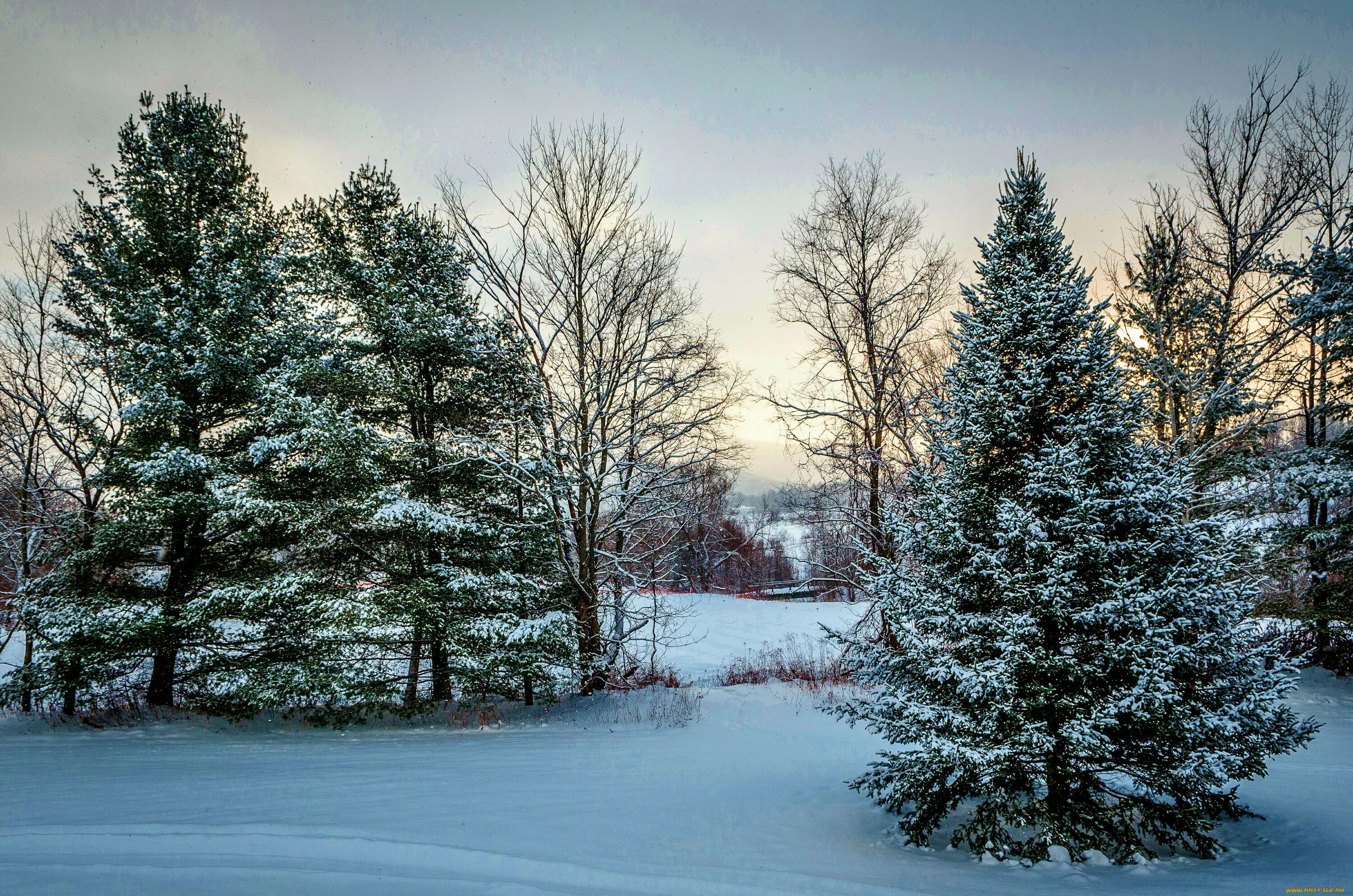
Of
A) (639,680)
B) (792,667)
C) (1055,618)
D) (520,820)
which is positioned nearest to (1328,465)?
(792,667)

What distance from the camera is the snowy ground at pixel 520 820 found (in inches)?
157

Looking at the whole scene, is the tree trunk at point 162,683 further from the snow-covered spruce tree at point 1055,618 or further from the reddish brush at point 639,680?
the snow-covered spruce tree at point 1055,618

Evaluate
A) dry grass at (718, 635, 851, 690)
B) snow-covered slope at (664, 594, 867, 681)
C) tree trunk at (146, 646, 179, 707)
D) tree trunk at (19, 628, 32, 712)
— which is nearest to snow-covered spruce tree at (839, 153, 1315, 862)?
dry grass at (718, 635, 851, 690)

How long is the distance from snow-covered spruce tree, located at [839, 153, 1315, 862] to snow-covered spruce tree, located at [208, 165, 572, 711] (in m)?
6.30

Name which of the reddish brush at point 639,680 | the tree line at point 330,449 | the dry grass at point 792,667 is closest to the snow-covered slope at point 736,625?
the dry grass at point 792,667

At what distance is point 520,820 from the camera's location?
537 cm

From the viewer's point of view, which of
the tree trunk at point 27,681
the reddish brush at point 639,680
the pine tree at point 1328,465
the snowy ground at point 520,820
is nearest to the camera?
the snowy ground at point 520,820

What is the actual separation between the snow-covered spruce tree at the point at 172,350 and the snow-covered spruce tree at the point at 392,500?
2.78ft

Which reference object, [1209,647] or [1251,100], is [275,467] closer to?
[1209,647]

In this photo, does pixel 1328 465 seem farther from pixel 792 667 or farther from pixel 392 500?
pixel 392 500

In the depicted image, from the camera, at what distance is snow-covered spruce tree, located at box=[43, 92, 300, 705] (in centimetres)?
948

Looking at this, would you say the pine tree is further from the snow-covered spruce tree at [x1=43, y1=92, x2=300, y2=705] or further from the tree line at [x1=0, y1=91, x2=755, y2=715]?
the snow-covered spruce tree at [x1=43, y1=92, x2=300, y2=705]

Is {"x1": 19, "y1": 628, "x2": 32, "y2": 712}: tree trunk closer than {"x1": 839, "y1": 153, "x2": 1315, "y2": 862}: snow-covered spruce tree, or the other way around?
{"x1": 839, "y1": 153, "x2": 1315, "y2": 862}: snow-covered spruce tree

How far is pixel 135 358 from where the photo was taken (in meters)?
9.88
